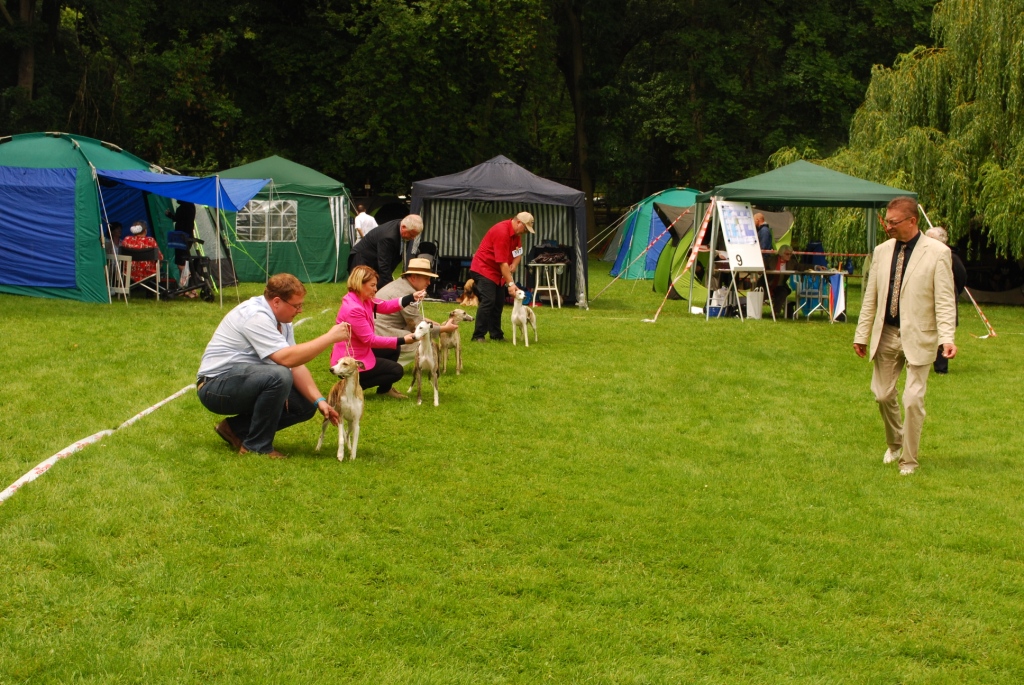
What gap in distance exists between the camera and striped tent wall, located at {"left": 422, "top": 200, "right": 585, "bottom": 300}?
19984 millimetres

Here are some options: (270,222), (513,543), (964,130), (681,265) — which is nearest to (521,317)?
(513,543)

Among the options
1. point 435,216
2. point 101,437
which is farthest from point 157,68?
point 101,437

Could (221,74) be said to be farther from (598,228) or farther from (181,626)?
(181,626)

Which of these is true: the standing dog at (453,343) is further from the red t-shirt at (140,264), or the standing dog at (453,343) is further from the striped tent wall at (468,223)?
the striped tent wall at (468,223)

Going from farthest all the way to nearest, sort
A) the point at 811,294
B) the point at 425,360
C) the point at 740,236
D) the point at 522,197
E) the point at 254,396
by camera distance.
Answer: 1. the point at 522,197
2. the point at 811,294
3. the point at 740,236
4. the point at 425,360
5. the point at 254,396

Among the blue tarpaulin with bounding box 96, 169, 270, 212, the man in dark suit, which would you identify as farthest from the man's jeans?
the blue tarpaulin with bounding box 96, 169, 270, 212

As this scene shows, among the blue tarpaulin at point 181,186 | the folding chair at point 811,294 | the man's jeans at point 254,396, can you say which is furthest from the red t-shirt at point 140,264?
the man's jeans at point 254,396

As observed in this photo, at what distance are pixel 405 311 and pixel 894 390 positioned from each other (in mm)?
4284

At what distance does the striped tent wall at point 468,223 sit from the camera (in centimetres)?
1998

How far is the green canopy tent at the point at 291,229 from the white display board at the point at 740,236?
889cm

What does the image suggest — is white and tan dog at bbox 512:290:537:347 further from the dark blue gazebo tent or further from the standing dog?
the dark blue gazebo tent

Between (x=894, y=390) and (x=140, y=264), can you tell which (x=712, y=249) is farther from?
(x=894, y=390)

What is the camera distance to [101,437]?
23.6 ft

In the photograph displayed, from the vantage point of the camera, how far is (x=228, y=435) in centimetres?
700
